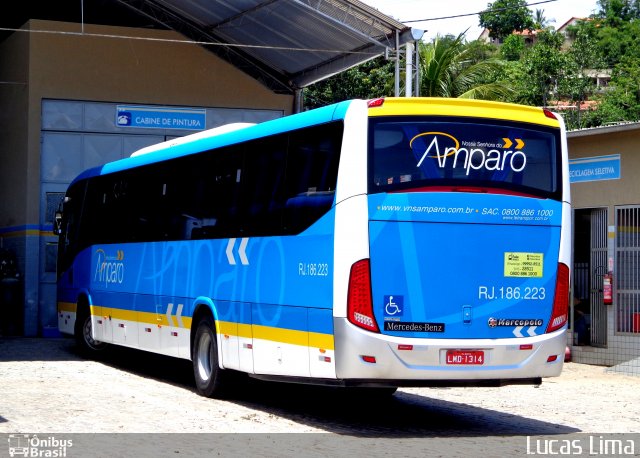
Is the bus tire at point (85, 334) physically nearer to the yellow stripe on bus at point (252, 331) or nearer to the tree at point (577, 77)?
the yellow stripe on bus at point (252, 331)

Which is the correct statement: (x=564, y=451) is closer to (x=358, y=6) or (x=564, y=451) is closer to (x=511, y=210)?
(x=511, y=210)

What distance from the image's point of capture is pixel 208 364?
14438 mm

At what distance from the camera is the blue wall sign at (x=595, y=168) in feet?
64.1

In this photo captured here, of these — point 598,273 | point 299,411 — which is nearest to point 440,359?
point 299,411

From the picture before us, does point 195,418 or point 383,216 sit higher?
point 383,216

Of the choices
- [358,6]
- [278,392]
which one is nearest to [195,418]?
[278,392]

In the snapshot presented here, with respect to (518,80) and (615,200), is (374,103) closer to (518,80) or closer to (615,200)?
(615,200)

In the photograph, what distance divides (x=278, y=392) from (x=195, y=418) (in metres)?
3.50

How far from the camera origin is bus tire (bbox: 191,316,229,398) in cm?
1398

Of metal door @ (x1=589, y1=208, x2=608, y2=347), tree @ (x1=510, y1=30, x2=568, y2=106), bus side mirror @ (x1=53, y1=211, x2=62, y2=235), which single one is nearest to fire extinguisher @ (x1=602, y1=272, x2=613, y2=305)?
metal door @ (x1=589, y1=208, x2=608, y2=347)

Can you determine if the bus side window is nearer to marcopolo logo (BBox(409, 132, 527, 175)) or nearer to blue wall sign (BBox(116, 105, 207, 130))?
marcopolo logo (BBox(409, 132, 527, 175))

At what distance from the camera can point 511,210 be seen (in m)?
11.7

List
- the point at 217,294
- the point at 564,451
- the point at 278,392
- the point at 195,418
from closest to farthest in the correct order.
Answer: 1. the point at 564,451
2. the point at 195,418
3. the point at 217,294
4. the point at 278,392

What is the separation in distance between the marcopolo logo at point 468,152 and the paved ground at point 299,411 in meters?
2.73
